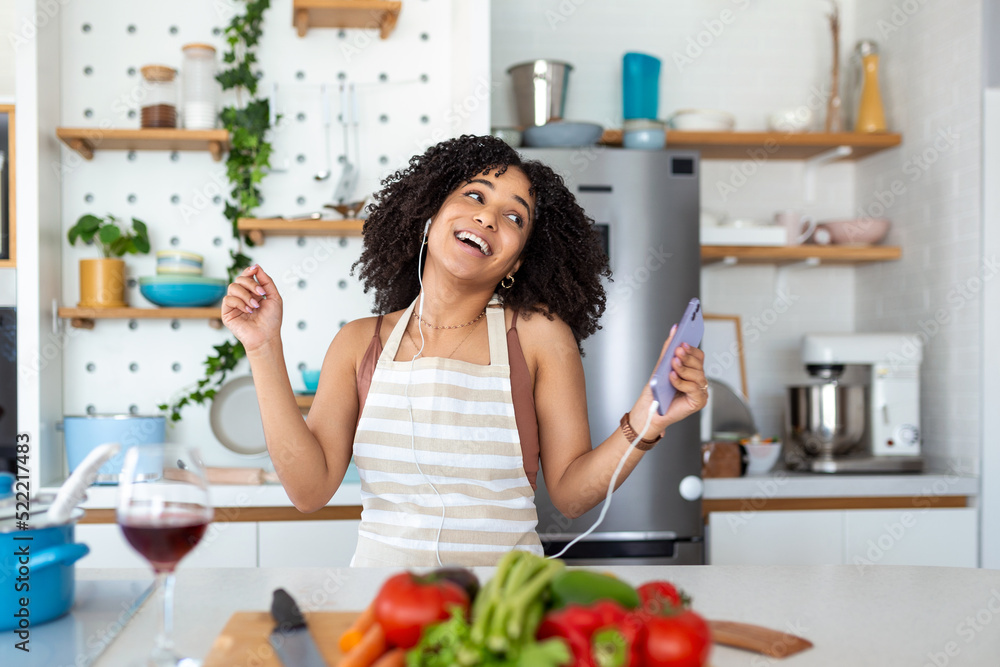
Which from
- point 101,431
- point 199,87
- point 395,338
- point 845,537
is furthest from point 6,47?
point 845,537

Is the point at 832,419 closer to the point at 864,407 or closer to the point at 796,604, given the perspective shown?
the point at 864,407

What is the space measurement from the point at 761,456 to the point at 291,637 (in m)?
1.96

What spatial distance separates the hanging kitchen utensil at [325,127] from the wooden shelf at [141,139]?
0.96 ft

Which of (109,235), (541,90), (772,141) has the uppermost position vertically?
(541,90)

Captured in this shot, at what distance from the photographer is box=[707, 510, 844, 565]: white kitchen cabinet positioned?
2334mm

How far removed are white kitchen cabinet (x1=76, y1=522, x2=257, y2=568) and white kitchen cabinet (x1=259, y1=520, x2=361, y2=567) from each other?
0.03 metres

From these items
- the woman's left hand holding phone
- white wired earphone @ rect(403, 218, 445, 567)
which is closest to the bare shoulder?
white wired earphone @ rect(403, 218, 445, 567)

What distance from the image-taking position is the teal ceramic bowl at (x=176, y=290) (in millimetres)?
2336

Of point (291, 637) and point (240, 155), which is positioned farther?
point (240, 155)

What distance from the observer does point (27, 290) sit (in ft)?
7.41

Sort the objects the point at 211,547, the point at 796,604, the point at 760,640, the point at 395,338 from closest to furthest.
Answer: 1. the point at 760,640
2. the point at 796,604
3. the point at 395,338
4. the point at 211,547

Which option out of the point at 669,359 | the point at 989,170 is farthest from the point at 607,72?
the point at 669,359

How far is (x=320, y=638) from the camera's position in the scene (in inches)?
30.9

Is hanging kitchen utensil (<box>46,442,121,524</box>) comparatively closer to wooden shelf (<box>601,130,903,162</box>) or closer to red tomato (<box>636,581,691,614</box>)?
red tomato (<box>636,581,691,614</box>)
